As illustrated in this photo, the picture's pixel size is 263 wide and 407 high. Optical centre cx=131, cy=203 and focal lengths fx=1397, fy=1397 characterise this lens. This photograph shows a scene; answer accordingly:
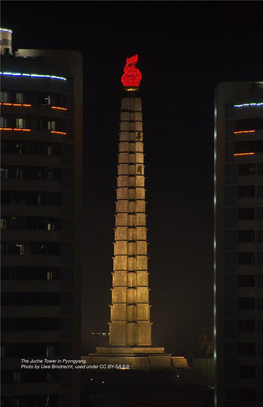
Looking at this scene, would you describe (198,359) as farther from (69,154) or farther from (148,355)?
(69,154)

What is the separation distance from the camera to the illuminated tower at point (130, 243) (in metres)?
186

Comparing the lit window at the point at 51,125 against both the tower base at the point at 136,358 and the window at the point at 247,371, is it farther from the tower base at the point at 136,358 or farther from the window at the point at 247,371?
the tower base at the point at 136,358

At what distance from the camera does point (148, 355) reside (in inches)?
7215

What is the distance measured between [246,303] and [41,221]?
22.5m

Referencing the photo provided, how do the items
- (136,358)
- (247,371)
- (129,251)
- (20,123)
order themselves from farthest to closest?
1. (129,251)
2. (136,358)
3. (247,371)
4. (20,123)

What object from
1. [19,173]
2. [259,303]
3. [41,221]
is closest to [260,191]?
[259,303]

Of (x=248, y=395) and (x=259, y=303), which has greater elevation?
(x=259, y=303)

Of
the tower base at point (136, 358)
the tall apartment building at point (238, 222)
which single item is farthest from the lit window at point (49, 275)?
the tower base at point (136, 358)

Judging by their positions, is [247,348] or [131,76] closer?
[247,348]

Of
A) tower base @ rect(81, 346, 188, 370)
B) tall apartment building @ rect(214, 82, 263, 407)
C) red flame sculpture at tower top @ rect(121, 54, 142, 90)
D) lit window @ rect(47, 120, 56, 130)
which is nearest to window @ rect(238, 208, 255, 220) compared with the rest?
tall apartment building @ rect(214, 82, 263, 407)

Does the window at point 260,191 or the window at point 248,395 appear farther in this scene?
the window at point 260,191

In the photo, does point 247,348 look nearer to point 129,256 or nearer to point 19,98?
point 19,98

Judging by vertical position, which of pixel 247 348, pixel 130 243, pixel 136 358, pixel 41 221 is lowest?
pixel 136 358

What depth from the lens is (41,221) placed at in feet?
406
